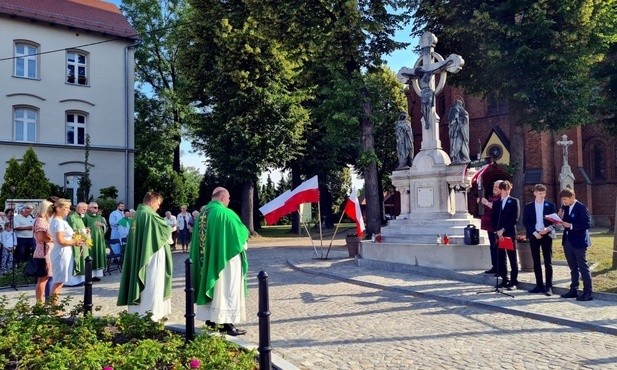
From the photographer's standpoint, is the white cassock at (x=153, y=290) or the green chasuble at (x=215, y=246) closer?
the green chasuble at (x=215, y=246)

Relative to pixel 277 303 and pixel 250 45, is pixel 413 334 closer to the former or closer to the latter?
pixel 277 303

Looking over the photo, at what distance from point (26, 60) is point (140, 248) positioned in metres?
23.0

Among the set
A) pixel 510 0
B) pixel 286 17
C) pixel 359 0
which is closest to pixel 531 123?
pixel 510 0

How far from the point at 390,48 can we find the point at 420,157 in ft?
24.5

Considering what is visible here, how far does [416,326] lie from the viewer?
6867 millimetres

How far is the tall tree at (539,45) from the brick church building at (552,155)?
1008 centimetres

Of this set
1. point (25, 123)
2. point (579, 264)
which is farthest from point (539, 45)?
point (25, 123)

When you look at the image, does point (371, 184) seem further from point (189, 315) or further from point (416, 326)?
point (189, 315)

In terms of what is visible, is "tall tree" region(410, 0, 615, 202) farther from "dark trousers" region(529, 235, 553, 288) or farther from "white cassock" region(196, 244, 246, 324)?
"white cassock" region(196, 244, 246, 324)

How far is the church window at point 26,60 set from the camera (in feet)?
81.1

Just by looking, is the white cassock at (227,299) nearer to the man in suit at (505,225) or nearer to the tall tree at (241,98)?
the man in suit at (505,225)

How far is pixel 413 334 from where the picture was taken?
21.1 feet

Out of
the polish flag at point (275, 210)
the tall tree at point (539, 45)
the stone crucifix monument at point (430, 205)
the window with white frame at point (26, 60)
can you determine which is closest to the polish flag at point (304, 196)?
the polish flag at point (275, 210)

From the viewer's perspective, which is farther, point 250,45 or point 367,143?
point 250,45
